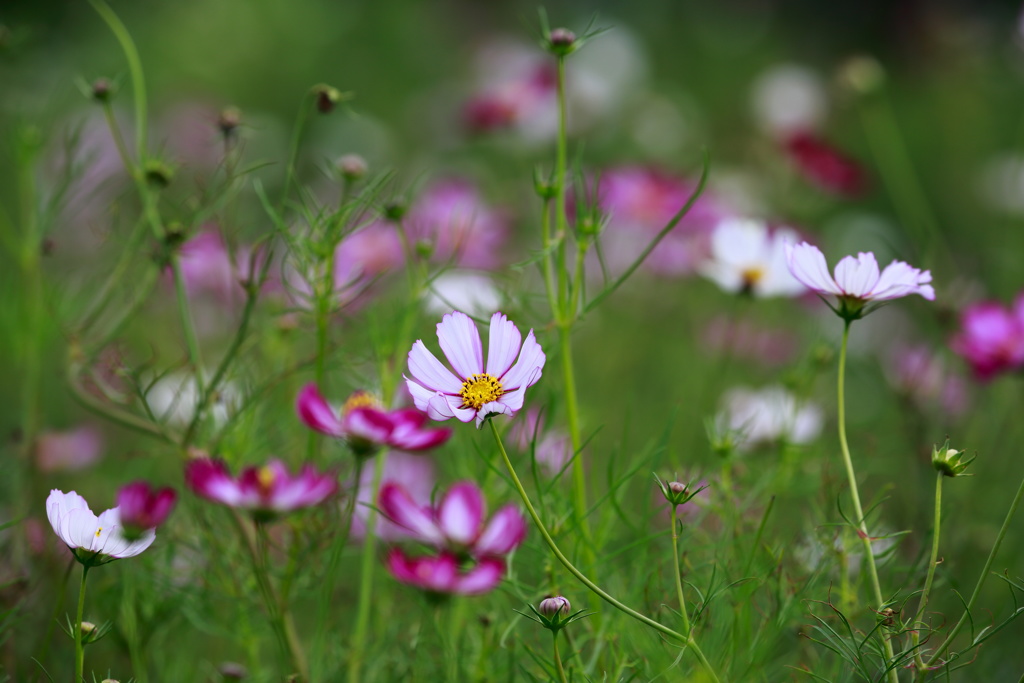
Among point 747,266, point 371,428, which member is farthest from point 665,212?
point 371,428

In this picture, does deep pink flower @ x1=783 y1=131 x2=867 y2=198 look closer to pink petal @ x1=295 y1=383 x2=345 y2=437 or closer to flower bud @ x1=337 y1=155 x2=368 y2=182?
flower bud @ x1=337 y1=155 x2=368 y2=182

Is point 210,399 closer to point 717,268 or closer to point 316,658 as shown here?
point 316,658

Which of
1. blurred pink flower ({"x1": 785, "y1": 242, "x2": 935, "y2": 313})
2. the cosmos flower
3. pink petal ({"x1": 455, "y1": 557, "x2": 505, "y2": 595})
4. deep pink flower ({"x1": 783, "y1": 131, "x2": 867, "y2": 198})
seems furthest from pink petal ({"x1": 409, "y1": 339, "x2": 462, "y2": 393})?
deep pink flower ({"x1": 783, "y1": 131, "x2": 867, "y2": 198})

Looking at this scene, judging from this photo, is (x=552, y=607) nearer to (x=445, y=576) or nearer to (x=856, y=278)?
(x=445, y=576)

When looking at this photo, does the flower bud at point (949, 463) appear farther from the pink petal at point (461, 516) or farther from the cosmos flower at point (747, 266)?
the cosmos flower at point (747, 266)

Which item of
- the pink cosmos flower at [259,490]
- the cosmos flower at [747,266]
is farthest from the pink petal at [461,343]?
the cosmos flower at [747,266]

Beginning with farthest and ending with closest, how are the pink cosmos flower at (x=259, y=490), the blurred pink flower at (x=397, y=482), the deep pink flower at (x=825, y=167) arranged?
the deep pink flower at (x=825, y=167) < the blurred pink flower at (x=397, y=482) < the pink cosmos flower at (x=259, y=490)
